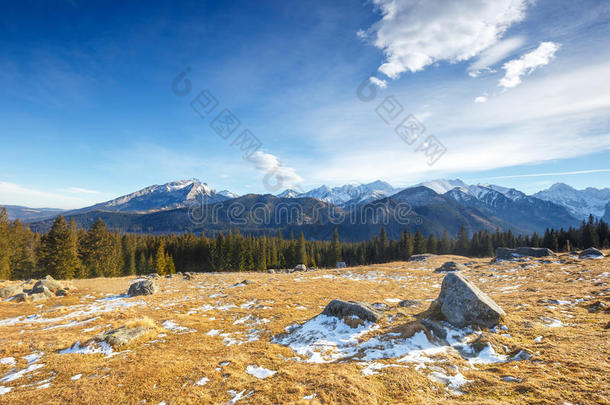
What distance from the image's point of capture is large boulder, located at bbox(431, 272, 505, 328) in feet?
38.5

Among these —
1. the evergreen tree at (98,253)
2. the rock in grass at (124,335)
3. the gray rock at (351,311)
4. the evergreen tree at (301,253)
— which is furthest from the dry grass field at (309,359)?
the evergreen tree at (301,253)

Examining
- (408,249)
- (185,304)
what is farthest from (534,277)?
(408,249)

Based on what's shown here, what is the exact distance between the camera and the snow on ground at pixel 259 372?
8734 millimetres

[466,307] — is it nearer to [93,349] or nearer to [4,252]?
[93,349]

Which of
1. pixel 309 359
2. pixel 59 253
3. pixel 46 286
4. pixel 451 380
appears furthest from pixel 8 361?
pixel 59 253

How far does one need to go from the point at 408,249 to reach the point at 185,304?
8724 cm

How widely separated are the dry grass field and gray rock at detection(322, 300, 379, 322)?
0.56 metres

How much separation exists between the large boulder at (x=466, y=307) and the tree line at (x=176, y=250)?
58176mm

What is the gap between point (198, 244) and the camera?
82188 millimetres

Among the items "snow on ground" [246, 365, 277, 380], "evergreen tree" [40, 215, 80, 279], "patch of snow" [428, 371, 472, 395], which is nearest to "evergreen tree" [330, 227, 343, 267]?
"evergreen tree" [40, 215, 80, 279]

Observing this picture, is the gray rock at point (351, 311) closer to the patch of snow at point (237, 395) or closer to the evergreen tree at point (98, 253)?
the patch of snow at point (237, 395)

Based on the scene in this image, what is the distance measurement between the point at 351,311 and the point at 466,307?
5.72 m

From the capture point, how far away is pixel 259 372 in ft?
29.6

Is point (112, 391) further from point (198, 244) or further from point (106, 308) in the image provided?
point (198, 244)
